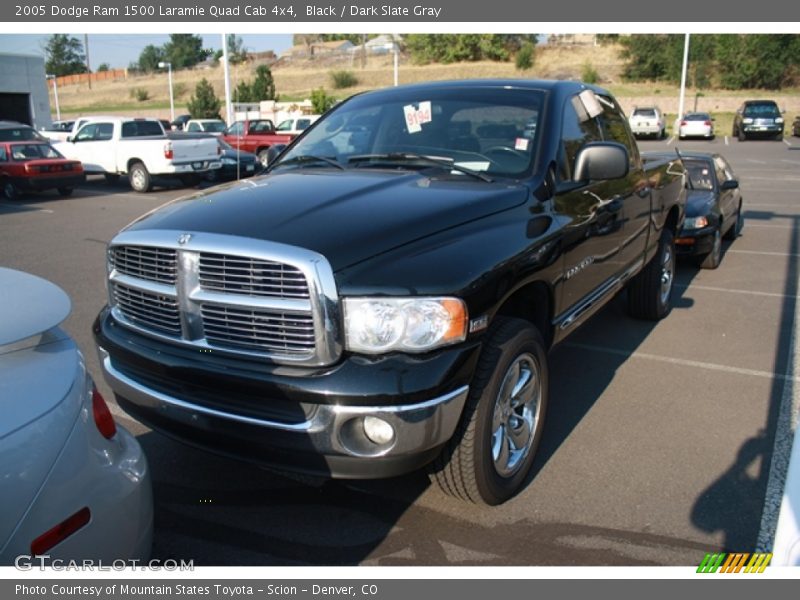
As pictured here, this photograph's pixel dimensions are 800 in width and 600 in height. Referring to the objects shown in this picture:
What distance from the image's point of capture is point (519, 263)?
10.6ft

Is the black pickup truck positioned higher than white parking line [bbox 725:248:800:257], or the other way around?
the black pickup truck

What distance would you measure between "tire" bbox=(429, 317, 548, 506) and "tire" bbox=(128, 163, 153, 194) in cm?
1636

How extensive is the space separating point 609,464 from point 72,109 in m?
84.4

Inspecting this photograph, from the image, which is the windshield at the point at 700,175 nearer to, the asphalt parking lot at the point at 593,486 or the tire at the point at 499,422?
the asphalt parking lot at the point at 593,486

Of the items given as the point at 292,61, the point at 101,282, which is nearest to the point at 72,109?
the point at 292,61

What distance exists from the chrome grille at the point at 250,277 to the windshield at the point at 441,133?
1382 mm

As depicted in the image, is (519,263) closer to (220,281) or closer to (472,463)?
(472,463)

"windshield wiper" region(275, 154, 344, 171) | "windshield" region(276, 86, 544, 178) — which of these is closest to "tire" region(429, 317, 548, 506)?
"windshield" region(276, 86, 544, 178)

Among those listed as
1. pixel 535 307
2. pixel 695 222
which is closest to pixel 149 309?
pixel 535 307

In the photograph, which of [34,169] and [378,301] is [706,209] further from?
[34,169]

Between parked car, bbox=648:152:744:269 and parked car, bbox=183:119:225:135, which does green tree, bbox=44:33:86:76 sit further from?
parked car, bbox=648:152:744:269

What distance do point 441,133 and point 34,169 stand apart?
49.8 feet

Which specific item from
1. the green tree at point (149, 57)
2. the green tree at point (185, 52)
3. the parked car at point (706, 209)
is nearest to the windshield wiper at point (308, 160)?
the parked car at point (706, 209)

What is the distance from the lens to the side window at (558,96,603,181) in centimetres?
402
